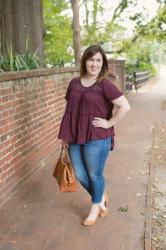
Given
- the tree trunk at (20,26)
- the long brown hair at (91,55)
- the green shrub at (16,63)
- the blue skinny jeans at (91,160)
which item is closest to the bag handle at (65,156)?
the blue skinny jeans at (91,160)

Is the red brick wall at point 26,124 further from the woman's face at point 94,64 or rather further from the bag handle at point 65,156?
the woman's face at point 94,64

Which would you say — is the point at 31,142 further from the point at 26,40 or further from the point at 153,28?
the point at 153,28

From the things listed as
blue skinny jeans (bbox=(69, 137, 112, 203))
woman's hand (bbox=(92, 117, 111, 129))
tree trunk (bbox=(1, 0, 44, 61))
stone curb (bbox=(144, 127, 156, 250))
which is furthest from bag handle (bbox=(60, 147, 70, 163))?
tree trunk (bbox=(1, 0, 44, 61))

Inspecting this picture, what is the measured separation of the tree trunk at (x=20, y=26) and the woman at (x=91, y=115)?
4.63 metres

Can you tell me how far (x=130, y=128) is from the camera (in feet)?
34.8

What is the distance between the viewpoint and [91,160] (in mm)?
4188

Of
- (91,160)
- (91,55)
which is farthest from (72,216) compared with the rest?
(91,55)

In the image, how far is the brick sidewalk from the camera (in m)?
4.02

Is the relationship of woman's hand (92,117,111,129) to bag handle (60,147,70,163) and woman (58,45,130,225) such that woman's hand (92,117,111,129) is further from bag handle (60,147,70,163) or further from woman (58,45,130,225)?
bag handle (60,147,70,163)

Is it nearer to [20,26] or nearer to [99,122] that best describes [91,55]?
[99,122]

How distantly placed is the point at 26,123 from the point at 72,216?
1.56 m

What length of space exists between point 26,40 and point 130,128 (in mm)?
3458

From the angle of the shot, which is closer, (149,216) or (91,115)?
(91,115)

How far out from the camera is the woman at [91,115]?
404 centimetres
